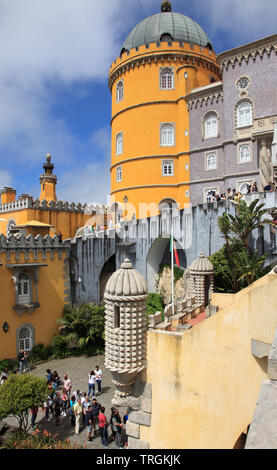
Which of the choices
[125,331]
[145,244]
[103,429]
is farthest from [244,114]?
[103,429]

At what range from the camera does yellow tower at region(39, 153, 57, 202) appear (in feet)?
120

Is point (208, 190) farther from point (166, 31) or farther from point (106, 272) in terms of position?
point (166, 31)

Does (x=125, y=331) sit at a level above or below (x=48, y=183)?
below

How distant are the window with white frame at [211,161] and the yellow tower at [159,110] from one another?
2.10m

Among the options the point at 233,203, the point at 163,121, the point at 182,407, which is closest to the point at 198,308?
the point at 182,407

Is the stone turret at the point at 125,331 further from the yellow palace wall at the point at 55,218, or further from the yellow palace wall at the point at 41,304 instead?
the yellow palace wall at the point at 55,218

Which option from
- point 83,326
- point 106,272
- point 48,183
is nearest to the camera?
point 83,326

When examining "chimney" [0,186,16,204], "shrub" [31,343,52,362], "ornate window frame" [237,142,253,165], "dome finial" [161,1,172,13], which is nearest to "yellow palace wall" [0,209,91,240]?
"chimney" [0,186,16,204]

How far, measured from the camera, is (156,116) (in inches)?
1160

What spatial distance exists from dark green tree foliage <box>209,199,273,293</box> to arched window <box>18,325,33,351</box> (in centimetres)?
1208

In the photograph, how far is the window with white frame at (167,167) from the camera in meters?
29.5

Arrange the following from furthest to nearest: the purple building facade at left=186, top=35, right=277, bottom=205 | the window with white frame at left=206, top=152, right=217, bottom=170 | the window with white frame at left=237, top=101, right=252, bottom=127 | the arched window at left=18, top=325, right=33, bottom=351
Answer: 1. the window with white frame at left=206, top=152, right=217, bottom=170
2. the window with white frame at left=237, top=101, right=252, bottom=127
3. the purple building facade at left=186, top=35, right=277, bottom=205
4. the arched window at left=18, top=325, right=33, bottom=351

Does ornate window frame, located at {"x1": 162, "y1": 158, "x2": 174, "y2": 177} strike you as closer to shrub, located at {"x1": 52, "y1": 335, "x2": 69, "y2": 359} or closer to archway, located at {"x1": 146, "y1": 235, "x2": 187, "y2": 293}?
archway, located at {"x1": 146, "y1": 235, "x2": 187, "y2": 293}

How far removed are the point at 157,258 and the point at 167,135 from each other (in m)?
12.5
